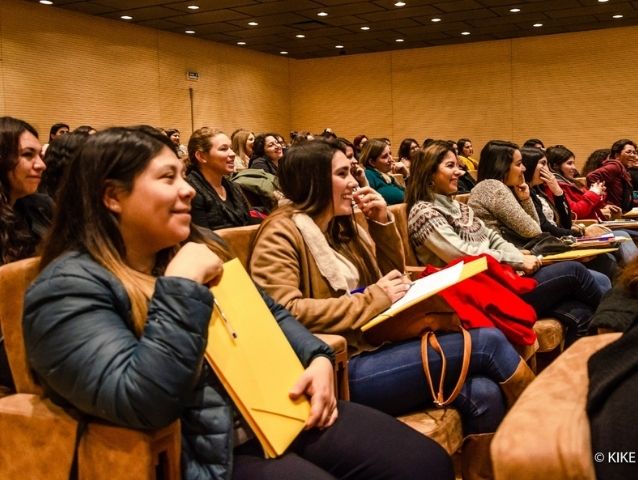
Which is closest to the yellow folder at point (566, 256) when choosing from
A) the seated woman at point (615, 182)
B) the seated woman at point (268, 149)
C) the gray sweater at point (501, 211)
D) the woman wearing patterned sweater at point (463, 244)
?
the woman wearing patterned sweater at point (463, 244)

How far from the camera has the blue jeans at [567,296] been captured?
307cm

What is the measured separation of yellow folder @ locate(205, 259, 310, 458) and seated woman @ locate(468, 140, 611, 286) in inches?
97.8

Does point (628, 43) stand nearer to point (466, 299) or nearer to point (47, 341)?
point (466, 299)

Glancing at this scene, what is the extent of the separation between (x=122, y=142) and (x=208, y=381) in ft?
1.79

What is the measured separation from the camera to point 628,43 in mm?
12055

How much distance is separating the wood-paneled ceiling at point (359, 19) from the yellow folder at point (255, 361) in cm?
796

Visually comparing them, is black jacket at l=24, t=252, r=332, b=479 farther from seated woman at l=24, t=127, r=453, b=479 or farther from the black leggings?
the black leggings

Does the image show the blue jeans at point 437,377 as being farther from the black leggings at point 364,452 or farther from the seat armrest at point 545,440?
the seat armrest at point 545,440

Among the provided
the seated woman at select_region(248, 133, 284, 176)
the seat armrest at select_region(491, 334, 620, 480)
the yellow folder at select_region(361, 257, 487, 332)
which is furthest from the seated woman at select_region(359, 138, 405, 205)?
the seat armrest at select_region(491, 334, 620, 480)

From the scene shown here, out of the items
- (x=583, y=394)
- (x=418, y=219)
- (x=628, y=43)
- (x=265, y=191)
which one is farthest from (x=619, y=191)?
(x=628, y=43)

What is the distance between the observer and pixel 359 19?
10516 millimetres

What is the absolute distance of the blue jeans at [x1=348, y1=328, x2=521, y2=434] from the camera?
2025mm
